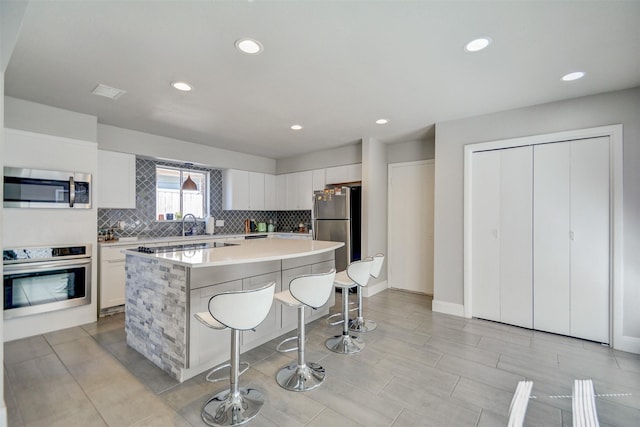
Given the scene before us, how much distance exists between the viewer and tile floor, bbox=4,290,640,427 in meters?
1.84

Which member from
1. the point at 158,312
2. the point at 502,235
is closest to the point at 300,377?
the point at 158,312

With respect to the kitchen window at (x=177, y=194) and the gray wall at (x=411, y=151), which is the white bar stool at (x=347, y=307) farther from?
the kitchen window at (x=177, y=194)

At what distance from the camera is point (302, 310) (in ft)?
7.34

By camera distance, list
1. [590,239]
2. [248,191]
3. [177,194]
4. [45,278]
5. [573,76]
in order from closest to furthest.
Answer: [573,76] < [590,239] < [45,278] < [177,194] < [248,191]

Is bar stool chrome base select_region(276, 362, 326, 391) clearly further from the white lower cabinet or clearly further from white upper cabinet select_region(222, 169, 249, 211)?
white upper cabinet select_region(222, 169, 249, 211)

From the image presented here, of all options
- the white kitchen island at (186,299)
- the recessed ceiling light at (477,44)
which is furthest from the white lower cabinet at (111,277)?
the recessed ceiling light at (477,44)

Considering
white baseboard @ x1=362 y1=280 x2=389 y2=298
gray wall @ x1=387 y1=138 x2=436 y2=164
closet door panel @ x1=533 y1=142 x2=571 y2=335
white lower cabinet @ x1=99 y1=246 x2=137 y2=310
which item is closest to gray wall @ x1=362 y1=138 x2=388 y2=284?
white baseboard @ x1=362 y1=280 x2=389 y2=298

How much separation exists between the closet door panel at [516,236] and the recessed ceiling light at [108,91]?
14.1 ft

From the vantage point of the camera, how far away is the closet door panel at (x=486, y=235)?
11.5ft

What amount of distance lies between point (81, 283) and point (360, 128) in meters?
4.06

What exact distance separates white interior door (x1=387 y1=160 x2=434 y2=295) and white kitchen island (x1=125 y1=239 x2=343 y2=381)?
8.25 feet

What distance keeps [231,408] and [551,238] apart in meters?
3.57

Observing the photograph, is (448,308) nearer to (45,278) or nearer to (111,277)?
(111,277)

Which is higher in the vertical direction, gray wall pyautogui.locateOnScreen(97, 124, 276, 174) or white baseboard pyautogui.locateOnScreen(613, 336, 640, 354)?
gray wall pyautogui.locateOnScreen(97, 124, 276, 174)
